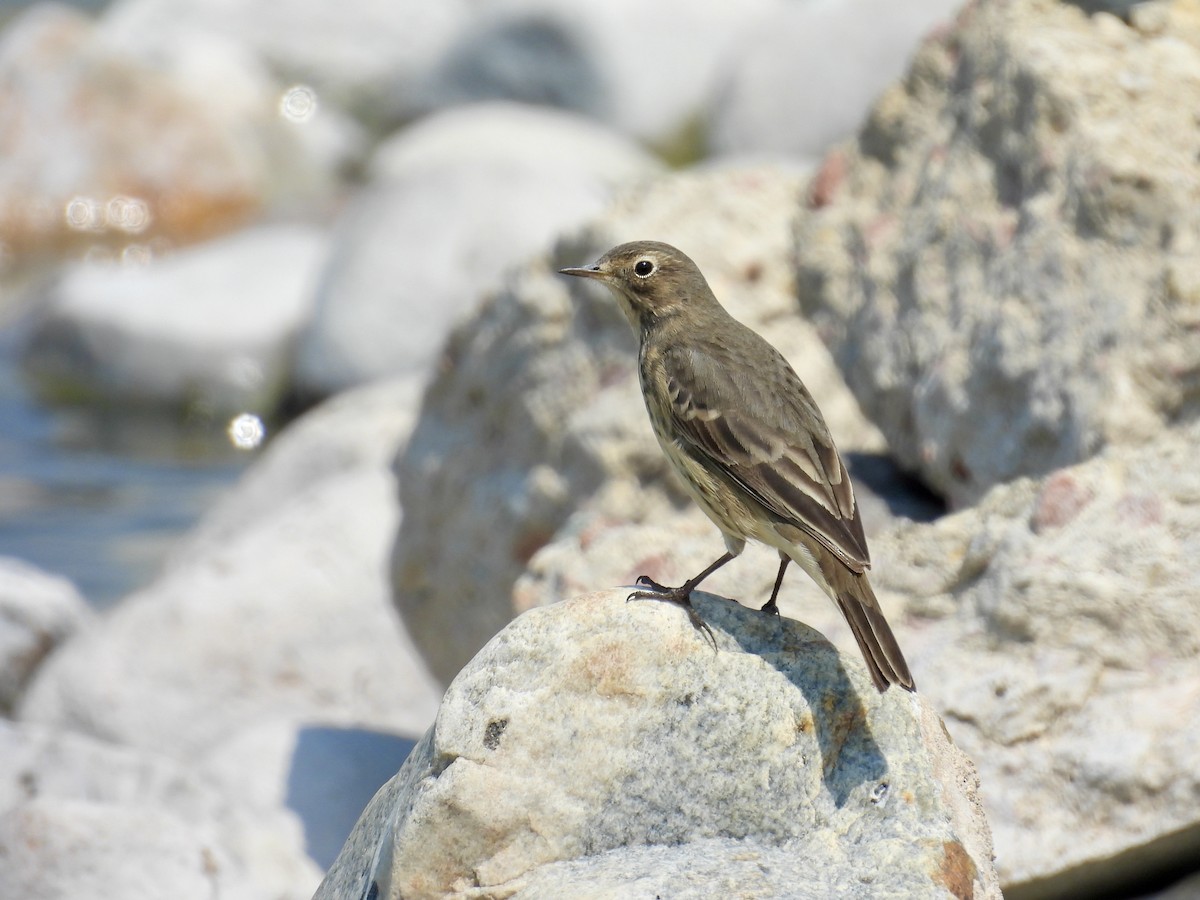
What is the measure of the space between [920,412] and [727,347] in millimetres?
999

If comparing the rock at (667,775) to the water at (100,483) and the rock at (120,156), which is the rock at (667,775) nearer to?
the water at (100,483)

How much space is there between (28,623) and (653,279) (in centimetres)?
494

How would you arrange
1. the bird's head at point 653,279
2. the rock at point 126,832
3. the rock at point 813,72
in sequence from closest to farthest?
1. the bird's head at point 653,279
2. the rock at point 126,832
3. the rock at point 813,72

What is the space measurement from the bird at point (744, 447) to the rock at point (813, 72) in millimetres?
9142

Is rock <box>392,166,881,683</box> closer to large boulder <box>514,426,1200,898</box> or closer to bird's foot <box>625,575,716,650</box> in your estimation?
large boulder <box>514,426,1200,898</box>

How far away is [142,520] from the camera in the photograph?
11.5 meters

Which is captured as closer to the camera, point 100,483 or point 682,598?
point 682,598

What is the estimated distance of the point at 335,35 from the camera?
19016mm

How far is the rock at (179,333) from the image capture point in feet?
42.6

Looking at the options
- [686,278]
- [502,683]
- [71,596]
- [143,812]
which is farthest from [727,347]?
[71,596]

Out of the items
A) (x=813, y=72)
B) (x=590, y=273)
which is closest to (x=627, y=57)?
(x=813, y=72)

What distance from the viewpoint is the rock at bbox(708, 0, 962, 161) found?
46.1 ft

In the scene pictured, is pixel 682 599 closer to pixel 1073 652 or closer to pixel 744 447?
pixel 744 447

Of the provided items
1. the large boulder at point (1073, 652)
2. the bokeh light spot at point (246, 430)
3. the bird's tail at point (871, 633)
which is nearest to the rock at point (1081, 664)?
the large boulder at point (1073, 652)
